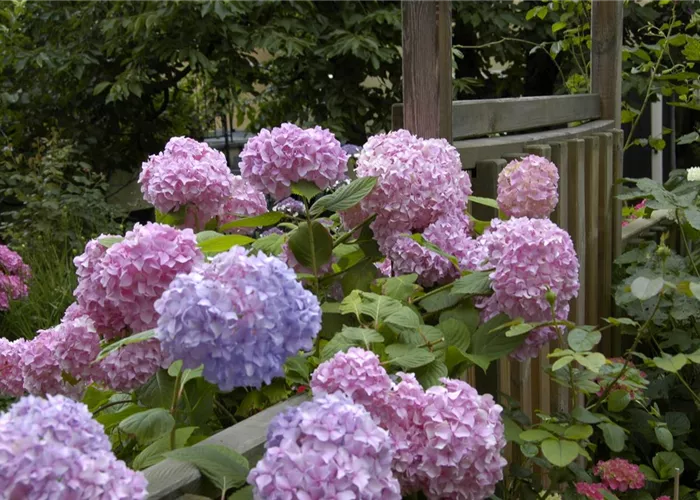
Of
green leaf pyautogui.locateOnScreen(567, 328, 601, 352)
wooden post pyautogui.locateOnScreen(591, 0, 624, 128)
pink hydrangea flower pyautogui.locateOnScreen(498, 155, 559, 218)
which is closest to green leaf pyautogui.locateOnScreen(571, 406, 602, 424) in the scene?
green leaf pyautogui.locateOnScreen(567, 328, 601, 352)

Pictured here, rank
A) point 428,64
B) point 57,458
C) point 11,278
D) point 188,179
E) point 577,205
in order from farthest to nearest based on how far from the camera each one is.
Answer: point 11,278 < point 577,205 < point 428,64 < point 188,179 < point 57,458

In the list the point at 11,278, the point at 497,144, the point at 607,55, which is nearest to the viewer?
the point at 497,144

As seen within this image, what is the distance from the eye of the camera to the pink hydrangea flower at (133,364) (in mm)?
1032

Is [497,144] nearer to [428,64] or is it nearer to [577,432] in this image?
[428,64]

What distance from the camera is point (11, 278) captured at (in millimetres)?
3754

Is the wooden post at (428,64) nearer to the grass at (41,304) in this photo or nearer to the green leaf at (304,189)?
the green leaf at (304,189)

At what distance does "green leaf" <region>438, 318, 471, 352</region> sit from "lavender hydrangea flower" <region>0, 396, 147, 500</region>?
59 centimetres

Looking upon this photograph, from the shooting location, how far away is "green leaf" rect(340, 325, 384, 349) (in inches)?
41.3

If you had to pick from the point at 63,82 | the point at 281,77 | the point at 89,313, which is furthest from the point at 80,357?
the point at 63,82

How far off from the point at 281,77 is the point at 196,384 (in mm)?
4984

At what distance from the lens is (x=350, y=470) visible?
71 cm

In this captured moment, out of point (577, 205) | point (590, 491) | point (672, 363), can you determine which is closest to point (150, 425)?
point (590, 491)

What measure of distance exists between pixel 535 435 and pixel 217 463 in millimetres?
601

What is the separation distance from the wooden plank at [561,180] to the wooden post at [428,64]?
0.51 m
